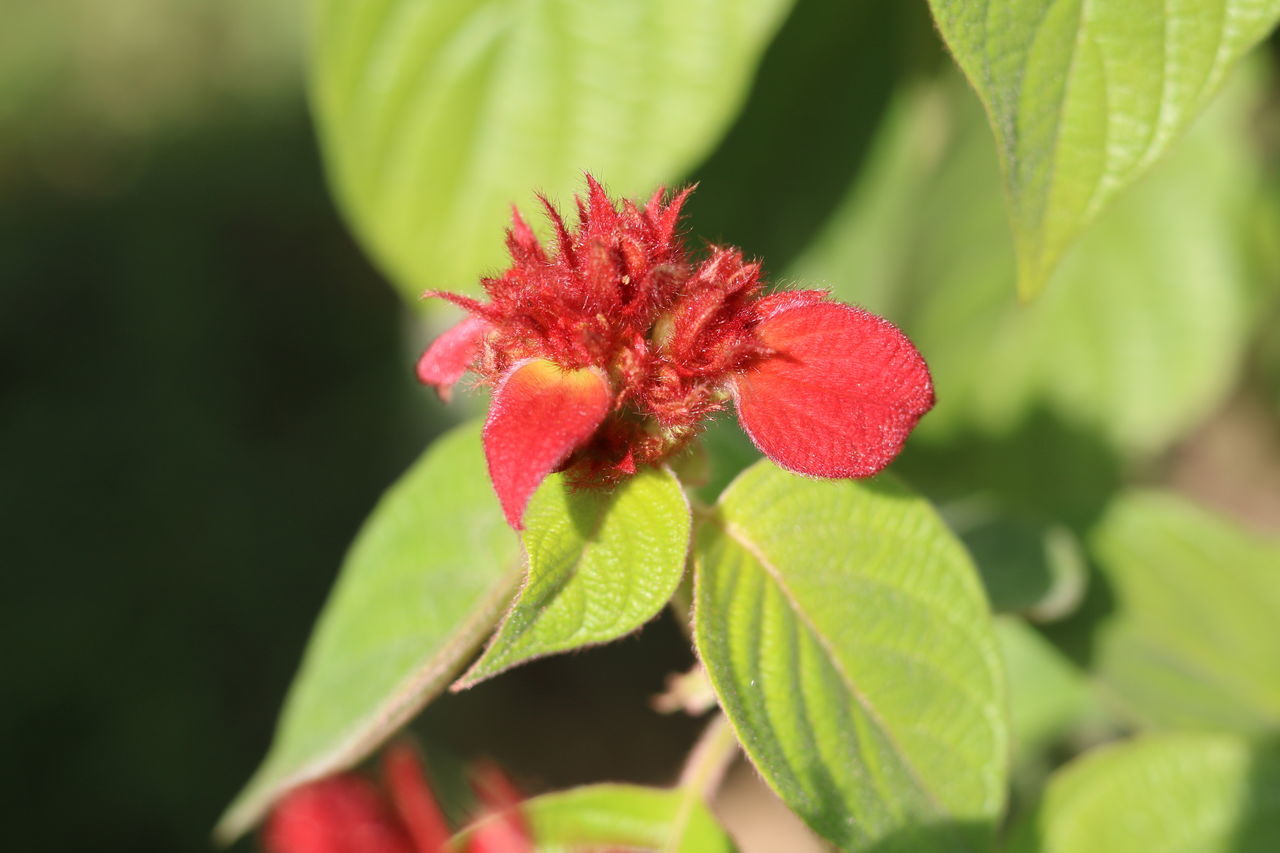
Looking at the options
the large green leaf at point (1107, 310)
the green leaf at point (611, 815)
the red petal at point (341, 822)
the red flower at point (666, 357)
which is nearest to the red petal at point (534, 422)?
the red flower at point (666, 357)

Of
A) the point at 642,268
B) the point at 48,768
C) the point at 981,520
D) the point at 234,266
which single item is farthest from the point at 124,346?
the point at 642,268

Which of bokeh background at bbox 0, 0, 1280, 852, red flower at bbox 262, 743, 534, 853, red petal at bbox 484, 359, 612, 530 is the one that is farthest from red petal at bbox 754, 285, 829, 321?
bokeh background at bbox 0, 0, 1280, 852

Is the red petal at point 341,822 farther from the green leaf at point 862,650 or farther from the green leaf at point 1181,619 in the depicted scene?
the green leaf at point 1181,619

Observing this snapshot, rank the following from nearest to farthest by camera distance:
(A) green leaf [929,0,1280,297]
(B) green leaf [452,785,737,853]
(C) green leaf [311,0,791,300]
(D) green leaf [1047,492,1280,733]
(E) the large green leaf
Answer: (A) green leaf [929,0,1280,297] → (B) green leaf [452,785,737,853] → (C) green leaf [311,0,791,300] → (D) green leaf [1047,492,1280,733] → (E) the large green leaf

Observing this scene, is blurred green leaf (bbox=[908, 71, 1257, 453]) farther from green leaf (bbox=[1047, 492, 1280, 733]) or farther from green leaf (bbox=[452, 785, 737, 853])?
green leaf (bbox=[452, 785, 737, 853])

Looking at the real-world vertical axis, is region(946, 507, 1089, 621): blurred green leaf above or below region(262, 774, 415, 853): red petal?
above

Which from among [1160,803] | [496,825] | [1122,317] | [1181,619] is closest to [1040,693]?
[1181,619]
